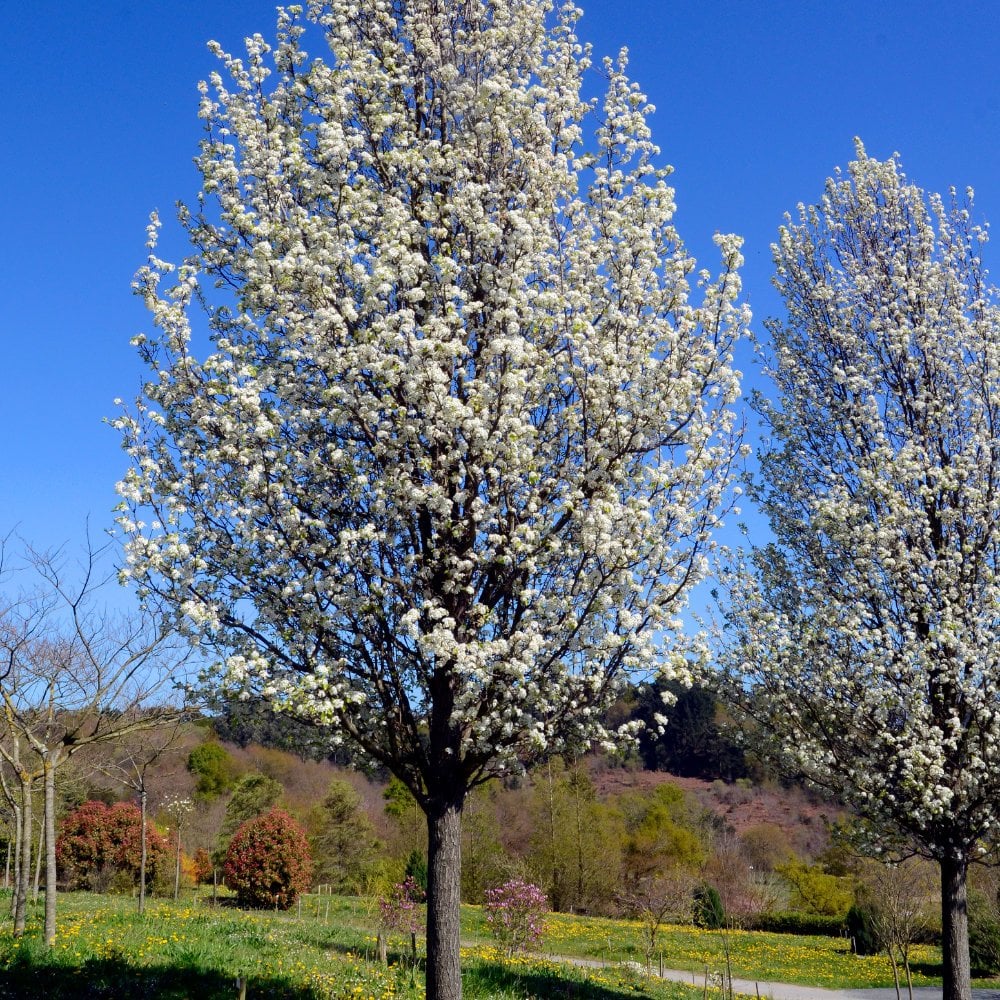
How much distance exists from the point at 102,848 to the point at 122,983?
65.1 feet

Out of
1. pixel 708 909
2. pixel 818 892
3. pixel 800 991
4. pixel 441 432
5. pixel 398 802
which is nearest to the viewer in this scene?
pixel 441 432

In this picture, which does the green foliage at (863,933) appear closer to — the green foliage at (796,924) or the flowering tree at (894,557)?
the green foliage at (796,924)

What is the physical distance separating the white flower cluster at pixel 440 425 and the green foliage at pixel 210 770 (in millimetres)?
42711

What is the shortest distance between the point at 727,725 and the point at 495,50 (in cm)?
955

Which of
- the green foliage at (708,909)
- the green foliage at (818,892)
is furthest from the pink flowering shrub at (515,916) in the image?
the green foliage at (818,892)

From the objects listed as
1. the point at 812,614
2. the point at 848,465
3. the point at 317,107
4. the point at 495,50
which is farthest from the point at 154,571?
the point at 848,465

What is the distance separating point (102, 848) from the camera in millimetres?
25750

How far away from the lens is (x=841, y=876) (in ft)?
133

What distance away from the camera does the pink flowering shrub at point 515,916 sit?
1705cm

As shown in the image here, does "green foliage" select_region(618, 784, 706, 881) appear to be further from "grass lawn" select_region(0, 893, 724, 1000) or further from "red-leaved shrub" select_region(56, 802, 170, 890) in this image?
"grass lawn" select_region(0, 893, 724, 1000)

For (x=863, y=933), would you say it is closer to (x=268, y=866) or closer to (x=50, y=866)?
(x=268, y=866)

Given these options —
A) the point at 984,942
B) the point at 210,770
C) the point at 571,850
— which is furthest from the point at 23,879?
the point at 210,770

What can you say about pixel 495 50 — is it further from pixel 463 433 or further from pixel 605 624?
pixel 605 624

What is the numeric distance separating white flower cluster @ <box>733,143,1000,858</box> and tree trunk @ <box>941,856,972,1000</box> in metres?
0.30
